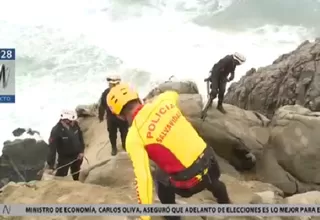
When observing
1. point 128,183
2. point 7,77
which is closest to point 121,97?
point 7,77

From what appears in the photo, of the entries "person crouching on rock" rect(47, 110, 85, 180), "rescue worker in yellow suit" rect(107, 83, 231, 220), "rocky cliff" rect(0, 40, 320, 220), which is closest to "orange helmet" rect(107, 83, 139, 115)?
"rescue worker in yellow suit" rect(107, 83, 231, 220)

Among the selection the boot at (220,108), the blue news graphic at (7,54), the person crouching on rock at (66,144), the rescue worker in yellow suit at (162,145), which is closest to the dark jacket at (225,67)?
the boot at (220,108)

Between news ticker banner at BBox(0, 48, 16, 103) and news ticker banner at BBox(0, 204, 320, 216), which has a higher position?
news ticker banner at BBox(0, 48, 16, 103)

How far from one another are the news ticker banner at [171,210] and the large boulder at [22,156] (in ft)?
3.80

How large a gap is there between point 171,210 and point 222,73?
1.67 meters

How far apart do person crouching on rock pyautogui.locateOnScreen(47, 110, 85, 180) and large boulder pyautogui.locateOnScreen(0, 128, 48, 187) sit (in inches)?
16.6

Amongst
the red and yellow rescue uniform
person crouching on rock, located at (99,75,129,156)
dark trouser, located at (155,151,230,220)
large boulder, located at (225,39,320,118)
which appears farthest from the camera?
large boulder, located at (225,39,320,118)

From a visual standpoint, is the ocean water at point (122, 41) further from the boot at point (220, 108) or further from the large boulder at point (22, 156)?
the boot at point (220, 108)

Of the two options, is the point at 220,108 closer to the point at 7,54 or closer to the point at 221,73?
the point at 221,73

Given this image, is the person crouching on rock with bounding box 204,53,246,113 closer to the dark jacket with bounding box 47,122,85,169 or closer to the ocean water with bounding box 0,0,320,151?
the ocean water with bounding box 0,0,320,151

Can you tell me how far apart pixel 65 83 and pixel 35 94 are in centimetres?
45

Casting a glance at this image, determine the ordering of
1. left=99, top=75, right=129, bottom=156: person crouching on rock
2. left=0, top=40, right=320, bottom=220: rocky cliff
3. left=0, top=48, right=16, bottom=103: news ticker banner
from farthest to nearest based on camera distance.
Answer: left=99, top=75, right=129, bottom=156: person crouching on rock → left=0, top=40, right=320, bottom=220: rocky cliff → left=0, top=48, right=16, bottom=103: news ticker banner

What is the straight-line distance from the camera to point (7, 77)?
2.85 m

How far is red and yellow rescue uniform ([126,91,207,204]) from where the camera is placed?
7.09 feet
